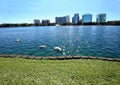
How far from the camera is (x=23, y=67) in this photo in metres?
10.4

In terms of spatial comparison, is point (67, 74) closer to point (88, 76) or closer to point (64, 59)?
point (88, 76)

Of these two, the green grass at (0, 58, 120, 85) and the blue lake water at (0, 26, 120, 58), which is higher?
the green grass at (0, 58, 120, 85)

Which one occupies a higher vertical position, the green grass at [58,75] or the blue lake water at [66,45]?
the green grass at [58,75]

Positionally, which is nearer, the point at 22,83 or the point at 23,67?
the point at 22,83

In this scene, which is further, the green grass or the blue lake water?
the blue lake water

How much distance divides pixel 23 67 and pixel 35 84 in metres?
3.22

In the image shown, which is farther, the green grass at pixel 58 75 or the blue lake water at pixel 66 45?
the blue lake water at pixel 66 45

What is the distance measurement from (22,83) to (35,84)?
2.50ft

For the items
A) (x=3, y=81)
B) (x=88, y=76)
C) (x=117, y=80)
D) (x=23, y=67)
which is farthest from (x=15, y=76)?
(x=117, y=80)

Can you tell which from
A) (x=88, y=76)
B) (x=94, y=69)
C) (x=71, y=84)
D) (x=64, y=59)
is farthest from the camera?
(x=64, y=59)

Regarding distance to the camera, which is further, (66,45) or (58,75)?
(66,45)

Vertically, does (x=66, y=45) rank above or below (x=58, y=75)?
below

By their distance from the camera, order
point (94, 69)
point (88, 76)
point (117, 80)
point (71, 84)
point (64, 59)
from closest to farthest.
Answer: point (71, 84) < point (117, 80) < point (88, 76) < point (94, 69) < point (64, 59)

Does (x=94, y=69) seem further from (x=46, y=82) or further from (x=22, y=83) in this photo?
(x=22, y=83)
